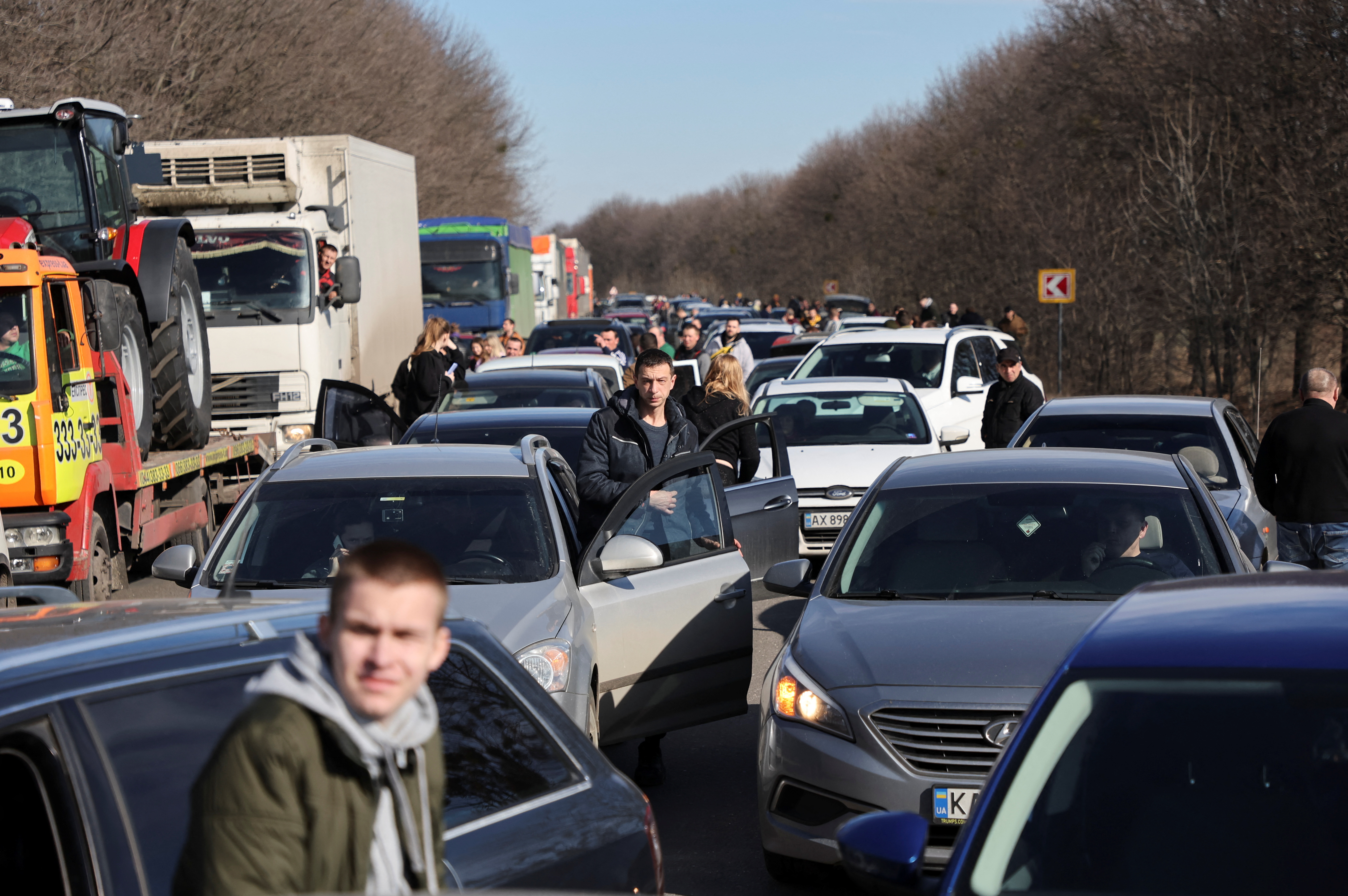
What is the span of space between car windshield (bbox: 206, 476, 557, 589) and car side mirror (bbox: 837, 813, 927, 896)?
3.08 meters

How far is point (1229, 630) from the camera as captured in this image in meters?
3.20

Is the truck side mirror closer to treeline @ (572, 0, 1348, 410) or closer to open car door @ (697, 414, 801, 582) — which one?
open car door @ (697, 414, 801, 582)

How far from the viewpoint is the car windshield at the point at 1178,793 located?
114 inches

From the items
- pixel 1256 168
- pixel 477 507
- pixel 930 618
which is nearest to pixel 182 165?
pixel 477 507

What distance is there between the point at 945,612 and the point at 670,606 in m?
1.32

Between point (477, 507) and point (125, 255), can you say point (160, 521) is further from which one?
point (477, 507)

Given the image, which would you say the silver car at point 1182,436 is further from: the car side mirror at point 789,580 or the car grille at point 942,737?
the car grille at point 942,737

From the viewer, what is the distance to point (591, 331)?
2628cm

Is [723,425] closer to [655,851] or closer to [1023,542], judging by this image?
[1023,542]

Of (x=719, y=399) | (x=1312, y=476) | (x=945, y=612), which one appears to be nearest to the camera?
(x=945, y=612)

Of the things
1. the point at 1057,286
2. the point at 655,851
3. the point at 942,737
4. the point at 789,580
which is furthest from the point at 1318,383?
the point at 1057,286

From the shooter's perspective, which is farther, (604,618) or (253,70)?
(253,70)

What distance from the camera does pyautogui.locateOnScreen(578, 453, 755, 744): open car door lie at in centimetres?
620

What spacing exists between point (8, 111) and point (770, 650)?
7.16 meters
